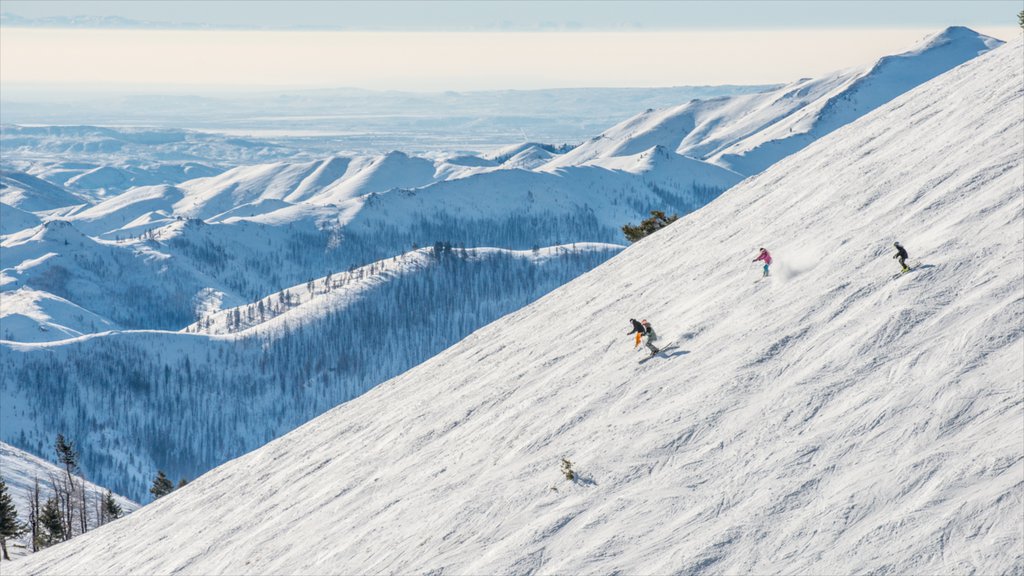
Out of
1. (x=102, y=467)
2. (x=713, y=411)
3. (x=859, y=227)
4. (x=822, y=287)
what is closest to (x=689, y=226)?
(x=859, y=227)

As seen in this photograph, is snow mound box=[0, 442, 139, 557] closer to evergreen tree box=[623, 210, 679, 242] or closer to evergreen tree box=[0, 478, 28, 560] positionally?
evergreen tree box=[0, 478, 28, 560]

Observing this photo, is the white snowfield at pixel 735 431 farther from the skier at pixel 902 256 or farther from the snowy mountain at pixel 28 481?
the snowy mountain at pixel 28 481

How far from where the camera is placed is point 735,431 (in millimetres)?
27141

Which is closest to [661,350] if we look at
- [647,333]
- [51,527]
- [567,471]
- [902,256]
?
[647,333]

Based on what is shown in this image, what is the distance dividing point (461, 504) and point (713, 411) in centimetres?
796

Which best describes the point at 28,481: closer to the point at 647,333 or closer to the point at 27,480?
the point at 27,480

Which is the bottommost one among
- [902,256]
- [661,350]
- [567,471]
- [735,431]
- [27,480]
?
[27,480]

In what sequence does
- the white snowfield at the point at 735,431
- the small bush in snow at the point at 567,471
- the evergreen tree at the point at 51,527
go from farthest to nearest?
the evergreen tree at the point at 51,527 < the small bush in snow at the point at 567,471 < the white snowfield at the point at 735,431

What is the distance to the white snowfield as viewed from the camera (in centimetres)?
2272

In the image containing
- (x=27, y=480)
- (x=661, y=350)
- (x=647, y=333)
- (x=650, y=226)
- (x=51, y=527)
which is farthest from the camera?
(x=27, y=480)

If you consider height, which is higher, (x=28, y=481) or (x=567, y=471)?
(x=567, y=471)

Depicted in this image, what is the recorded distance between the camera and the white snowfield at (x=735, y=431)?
2272cm

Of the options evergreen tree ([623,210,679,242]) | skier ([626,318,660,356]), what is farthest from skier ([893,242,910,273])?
evergreen tree ([623,210,679,242])

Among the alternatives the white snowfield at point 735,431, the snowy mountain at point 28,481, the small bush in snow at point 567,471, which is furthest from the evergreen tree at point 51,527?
the small bush in snow at point 567,471
